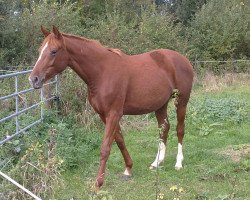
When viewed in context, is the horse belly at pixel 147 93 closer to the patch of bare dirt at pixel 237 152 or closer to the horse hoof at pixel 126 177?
the horse hoof at pixel 126 177

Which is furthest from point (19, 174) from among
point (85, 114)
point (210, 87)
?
point (210, 87)

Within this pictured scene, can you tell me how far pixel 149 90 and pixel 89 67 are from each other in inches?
40.7

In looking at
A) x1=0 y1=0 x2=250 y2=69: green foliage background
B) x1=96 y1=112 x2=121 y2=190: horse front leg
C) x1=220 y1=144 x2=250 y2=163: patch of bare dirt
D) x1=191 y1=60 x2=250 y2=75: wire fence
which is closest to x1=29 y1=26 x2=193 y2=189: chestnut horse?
x1=96 y1=112 x2=121 y2=190: horse front leg

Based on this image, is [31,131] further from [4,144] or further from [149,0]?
[149,0]

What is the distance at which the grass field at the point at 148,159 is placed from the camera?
408 centimetres

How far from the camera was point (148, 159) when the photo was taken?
673cm

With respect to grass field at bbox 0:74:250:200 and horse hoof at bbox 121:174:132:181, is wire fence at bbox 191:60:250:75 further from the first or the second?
horse hoof at bbox 121:174:132:181

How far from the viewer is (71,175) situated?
5.88m

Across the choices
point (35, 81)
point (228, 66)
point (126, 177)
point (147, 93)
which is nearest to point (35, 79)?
point (35, 81)

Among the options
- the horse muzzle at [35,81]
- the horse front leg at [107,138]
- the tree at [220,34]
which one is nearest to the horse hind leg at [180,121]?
the horse front leg at [107,138]

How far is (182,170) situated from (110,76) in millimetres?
1899

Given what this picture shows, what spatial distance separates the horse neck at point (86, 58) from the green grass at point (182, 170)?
4.38 ft

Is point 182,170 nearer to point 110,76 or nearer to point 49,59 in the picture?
point 110,76

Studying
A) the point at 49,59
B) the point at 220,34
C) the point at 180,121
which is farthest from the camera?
the point at 220,34
